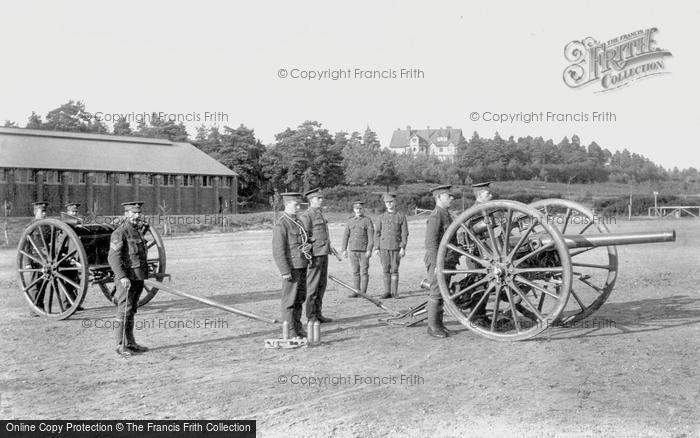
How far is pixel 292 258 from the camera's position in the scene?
7.32 m

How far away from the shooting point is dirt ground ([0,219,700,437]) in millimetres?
4543

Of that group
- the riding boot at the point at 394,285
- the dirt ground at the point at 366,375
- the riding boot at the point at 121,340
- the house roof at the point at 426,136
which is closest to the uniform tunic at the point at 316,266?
the dirt ground at the point at 366,375

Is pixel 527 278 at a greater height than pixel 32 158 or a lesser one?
lesser

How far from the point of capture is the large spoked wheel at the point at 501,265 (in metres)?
6.37

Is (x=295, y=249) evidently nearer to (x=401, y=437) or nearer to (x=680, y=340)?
(x=401, y=437)

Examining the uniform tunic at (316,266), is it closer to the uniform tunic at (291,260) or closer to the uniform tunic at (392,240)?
the uniform tunic at (291,260)

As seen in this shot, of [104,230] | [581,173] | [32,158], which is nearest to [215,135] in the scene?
[32,158]

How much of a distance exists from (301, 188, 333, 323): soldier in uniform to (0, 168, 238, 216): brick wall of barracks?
110 feet

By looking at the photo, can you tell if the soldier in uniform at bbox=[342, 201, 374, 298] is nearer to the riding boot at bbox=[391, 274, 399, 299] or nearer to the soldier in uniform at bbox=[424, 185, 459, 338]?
the riding boot at bbox=[391, 274, 399, 299]

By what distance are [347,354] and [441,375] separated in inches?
48.7

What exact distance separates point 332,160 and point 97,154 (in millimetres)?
23058

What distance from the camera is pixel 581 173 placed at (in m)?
76.2

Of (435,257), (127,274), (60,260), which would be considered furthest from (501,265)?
(60,260)

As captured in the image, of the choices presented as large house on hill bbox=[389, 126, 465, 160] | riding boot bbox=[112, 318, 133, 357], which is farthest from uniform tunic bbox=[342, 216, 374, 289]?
large house on hill bbox=[389, 126, 465, 160]
